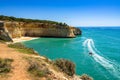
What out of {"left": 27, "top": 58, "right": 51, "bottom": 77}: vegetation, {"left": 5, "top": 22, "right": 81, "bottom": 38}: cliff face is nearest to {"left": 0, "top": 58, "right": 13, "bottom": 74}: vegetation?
{"left": 27, "top": 58, "right": 51, "bottom": 77}: vegetation

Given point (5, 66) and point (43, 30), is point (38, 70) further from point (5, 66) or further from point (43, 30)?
point (43, 30)

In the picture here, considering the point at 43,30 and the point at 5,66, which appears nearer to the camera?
the point at 5,66

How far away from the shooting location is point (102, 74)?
23188mm

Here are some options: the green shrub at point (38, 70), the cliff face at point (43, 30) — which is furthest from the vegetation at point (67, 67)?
the cliff face at point (43, 30)

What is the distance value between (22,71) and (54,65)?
3.01 m

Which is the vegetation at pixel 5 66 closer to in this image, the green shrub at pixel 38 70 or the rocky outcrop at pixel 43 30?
the green shrub at pixel 38 70

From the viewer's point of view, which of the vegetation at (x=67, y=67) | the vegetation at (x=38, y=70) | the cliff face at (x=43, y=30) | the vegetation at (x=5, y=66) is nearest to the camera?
the vegetation at (x=38, y=70)

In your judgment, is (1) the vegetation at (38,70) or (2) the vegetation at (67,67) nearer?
(1) the vegetation at (38,70)

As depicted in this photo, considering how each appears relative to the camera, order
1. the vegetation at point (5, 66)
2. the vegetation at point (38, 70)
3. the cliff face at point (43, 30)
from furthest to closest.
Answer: the cliff face at point (43, 30)
the vegetation at point (5, 66)
the vegetation at point (38, 70)

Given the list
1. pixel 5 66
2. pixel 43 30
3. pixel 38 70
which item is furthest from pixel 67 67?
pixel 43 30

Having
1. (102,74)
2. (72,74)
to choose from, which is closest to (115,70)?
(102,74)

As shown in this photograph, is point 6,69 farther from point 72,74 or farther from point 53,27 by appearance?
point 53,27

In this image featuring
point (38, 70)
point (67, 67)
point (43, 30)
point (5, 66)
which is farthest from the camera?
point (43, 30)

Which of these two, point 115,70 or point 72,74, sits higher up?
point 72,74
